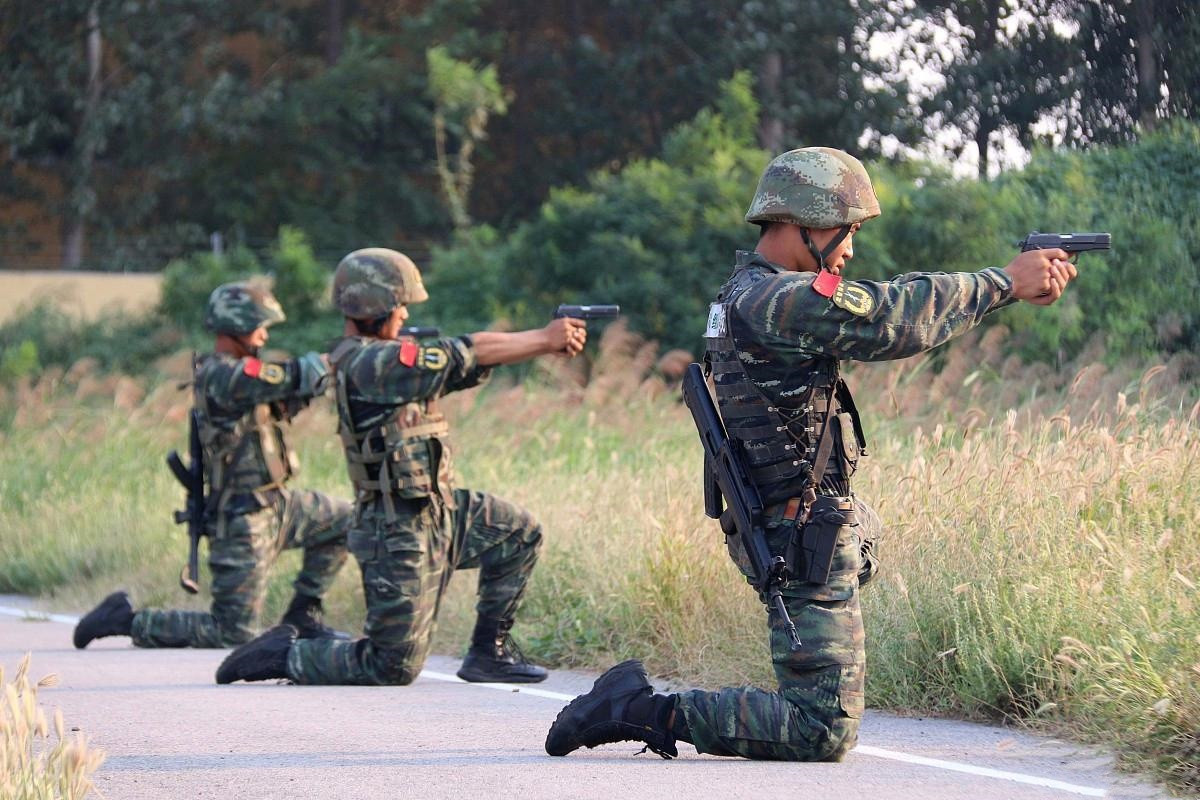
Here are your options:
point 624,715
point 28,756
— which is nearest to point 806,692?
point 624,715

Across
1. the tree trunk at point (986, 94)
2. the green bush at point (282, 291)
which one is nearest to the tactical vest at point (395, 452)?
the tree trunk at point (986, 94)

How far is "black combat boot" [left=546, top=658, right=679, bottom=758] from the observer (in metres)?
6.32

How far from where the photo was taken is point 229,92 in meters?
37.2

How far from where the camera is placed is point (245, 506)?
1034 centimetres

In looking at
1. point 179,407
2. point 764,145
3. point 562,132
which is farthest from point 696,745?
point 562,132

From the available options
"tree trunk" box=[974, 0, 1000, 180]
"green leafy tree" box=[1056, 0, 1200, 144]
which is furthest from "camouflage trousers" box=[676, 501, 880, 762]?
"tree trunk" box=[974, 0, 1000, 180]

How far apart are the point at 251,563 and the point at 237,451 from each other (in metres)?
0.63

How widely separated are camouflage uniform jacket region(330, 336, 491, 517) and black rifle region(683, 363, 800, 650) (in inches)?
89.8

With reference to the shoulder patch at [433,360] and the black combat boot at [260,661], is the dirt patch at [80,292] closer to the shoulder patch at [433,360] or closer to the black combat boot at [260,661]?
the black combat boot at [260,661]

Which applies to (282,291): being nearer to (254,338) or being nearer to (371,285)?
(254,338)

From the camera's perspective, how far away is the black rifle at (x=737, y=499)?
6.17m

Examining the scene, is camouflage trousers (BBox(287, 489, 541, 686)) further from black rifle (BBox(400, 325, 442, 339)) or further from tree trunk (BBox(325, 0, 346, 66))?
tree trunk (BBox(325, 0, 346, 66))

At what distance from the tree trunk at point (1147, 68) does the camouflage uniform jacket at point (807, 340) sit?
8.80 metres

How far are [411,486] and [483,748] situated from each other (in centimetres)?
193
